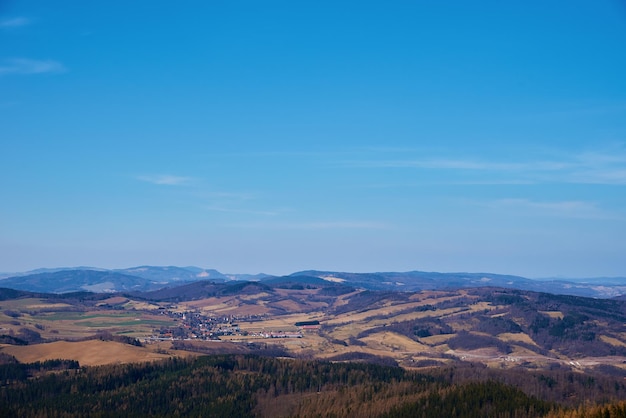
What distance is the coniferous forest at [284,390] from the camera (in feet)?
447

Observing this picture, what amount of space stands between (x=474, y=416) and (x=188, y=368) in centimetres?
8660

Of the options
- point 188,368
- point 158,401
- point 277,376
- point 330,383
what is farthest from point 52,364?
point 330,383

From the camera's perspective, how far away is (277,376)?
180m

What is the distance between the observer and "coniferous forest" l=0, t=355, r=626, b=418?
136 metres

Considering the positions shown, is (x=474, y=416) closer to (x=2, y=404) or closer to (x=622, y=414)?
(x=622, y=414)

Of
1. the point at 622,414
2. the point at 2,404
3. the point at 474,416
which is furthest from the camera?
the point at 2,404

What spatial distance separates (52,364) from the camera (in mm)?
195625

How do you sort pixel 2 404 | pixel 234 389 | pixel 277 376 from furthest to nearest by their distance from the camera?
pixel 277 376 < pixel 234 389 < pixel 2 404

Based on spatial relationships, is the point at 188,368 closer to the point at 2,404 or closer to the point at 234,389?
the point at 234,389

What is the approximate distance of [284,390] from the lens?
558ft

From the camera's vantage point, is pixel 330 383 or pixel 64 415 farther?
pixel 330 383

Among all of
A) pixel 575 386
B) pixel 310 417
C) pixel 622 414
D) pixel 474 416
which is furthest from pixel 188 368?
pixel 622 414

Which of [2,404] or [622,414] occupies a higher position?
[622,414]

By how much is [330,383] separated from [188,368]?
39.8 m
